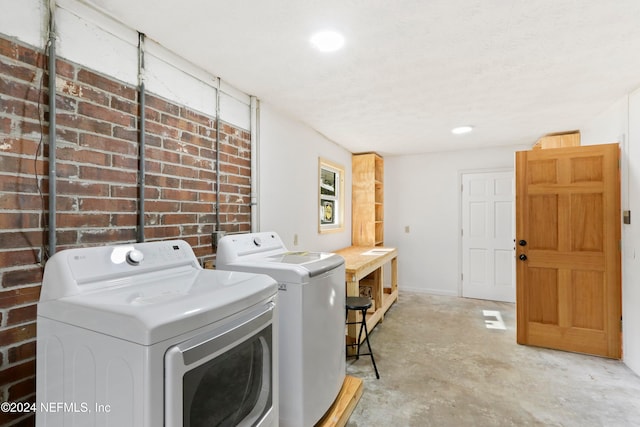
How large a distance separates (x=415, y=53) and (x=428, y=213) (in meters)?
3.47

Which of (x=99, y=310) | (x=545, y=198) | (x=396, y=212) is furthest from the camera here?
(x=396, y=212)

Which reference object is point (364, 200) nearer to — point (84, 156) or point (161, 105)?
point (161, 105)

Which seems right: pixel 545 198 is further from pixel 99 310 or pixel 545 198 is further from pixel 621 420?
pixel 99 310

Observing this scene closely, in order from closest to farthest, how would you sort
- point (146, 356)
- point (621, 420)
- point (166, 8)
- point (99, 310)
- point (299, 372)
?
point (146, 356), point (99, 310), point (166, 8), point (299, 372), point (621, 420)

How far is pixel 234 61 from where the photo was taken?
6.66ft

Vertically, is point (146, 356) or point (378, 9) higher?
point (378, 9)

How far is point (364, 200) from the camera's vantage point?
479cm

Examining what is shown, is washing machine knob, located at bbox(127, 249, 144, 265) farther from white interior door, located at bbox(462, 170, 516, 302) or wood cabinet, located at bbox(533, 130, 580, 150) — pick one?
white interior door, located at bbox(462, 170, 516, 302)

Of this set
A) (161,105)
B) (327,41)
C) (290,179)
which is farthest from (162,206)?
(290,179)

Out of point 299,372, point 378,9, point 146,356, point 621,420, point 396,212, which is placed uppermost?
point 378,9

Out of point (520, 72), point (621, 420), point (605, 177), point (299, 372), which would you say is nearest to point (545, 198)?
point (605, 177)

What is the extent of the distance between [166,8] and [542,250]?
3557mm

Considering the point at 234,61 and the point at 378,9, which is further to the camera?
the point at 234,61

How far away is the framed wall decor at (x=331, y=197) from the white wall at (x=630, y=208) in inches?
111
